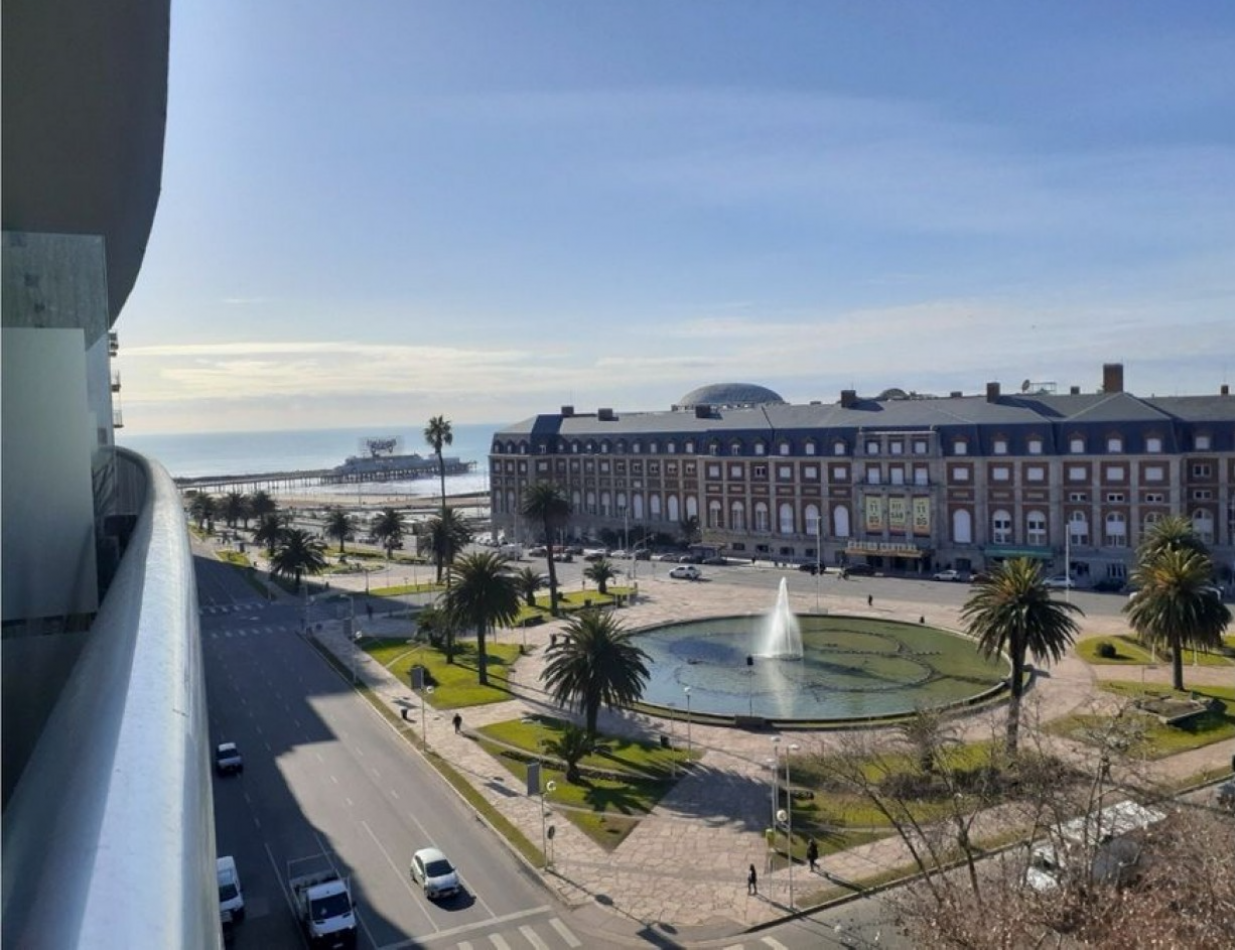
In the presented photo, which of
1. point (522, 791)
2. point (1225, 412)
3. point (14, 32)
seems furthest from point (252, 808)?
point (1225, 412)

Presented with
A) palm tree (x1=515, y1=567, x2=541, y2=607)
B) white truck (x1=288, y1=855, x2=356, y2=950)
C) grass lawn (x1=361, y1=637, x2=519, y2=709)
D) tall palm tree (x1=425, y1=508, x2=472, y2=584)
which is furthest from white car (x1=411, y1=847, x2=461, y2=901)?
tall palm tree (x1=425, y1=508, x2=472, y2=584)

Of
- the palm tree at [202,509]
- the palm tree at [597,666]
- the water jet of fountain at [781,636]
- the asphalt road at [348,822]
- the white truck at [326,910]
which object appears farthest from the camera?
the palm tree at [202,509]

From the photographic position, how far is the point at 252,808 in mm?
31328

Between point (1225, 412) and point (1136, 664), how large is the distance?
29.0m

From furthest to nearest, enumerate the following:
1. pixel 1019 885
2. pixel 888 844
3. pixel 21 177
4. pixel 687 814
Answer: pixel 687 814 → pixel 888 844 → pixel 1019 885 → pixel 21 177

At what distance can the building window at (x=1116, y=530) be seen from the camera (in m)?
66.1

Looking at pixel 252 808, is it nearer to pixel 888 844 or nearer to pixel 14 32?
pixel 888 844

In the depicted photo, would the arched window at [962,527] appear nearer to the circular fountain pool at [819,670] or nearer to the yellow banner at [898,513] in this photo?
the yellow banner at [898,513]

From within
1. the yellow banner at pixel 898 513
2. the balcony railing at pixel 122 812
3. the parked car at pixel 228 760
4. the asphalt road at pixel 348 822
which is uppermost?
the balcony railing at pixel 122 812

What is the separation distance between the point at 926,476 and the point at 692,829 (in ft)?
169

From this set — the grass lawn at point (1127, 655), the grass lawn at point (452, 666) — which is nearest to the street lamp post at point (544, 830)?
the grass lawn at point (452, 666)

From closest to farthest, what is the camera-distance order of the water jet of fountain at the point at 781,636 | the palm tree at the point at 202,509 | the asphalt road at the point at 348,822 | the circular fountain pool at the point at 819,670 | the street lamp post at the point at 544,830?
the asphalt road at the point at 348,822, the street lamp post at the point at 544,830, the circular fountain pool at the point at 819,670, the water jet of fountain at the point at 781,636, the palm tree at the point at 202,509

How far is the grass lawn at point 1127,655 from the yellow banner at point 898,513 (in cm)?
2586

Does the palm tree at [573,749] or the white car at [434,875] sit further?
the palm tree at [573,749]
